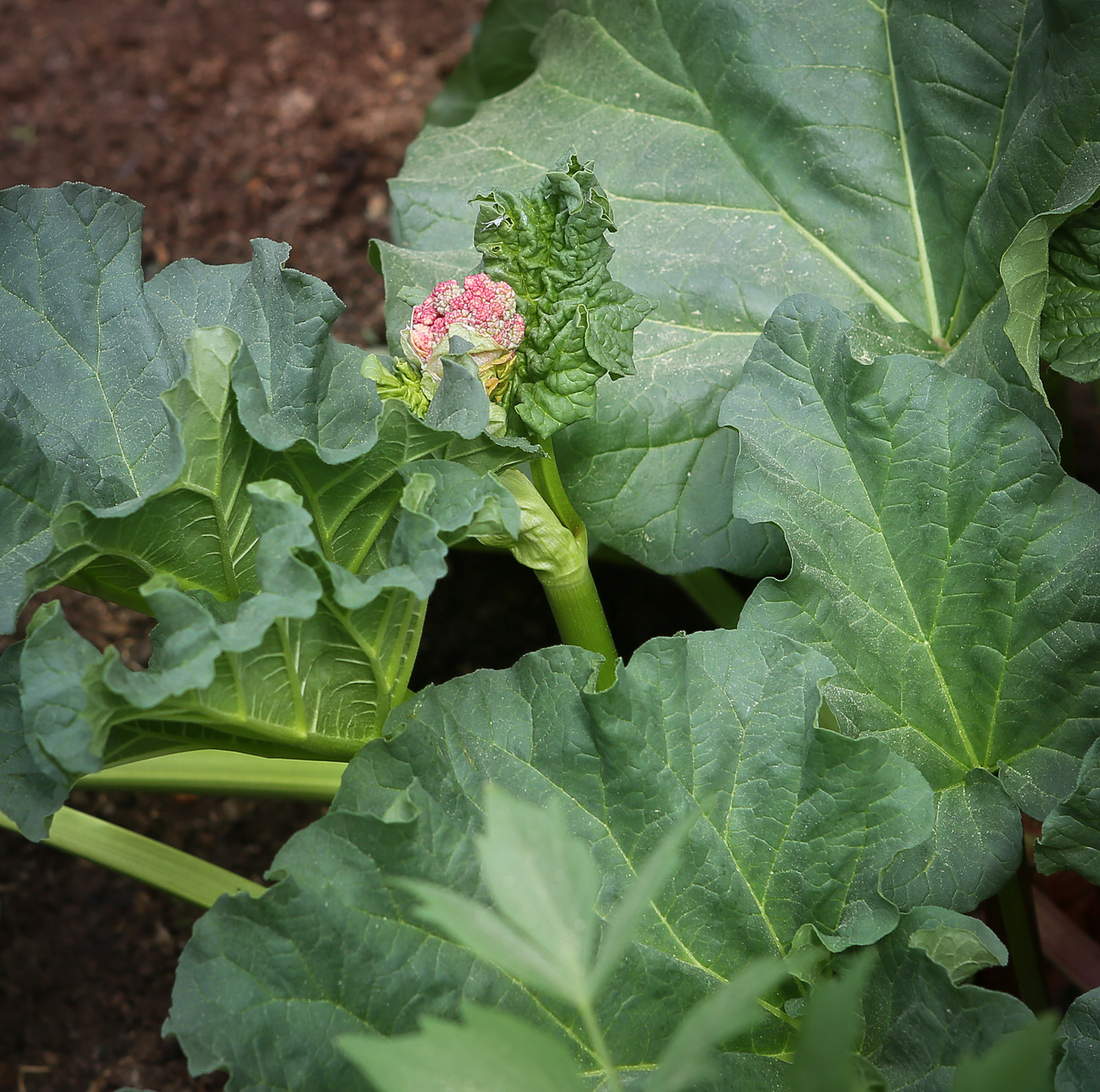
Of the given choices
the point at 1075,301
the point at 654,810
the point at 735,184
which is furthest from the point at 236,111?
the point at 654,810

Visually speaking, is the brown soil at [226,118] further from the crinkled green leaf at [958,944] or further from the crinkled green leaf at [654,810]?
the crinkled green leaf at [958,944]

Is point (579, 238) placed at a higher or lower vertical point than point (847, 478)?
higher

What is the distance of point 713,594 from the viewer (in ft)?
5.02

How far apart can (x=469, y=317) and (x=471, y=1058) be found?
0.69 metres

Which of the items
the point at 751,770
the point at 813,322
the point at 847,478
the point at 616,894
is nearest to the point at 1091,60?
the point at 813,322

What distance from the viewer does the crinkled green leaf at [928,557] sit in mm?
1021

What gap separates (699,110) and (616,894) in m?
0.97

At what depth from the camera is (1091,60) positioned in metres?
1.04

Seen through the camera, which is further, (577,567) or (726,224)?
(726,224)

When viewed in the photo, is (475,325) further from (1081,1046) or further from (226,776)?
(1081,1046)

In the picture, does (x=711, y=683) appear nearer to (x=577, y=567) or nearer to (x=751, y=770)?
(x=751, y=770)

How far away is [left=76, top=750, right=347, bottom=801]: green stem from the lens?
1222mm

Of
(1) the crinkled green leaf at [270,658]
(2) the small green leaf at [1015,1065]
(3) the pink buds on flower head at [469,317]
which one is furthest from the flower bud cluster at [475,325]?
(2) the small green leaf at [1015,1065]

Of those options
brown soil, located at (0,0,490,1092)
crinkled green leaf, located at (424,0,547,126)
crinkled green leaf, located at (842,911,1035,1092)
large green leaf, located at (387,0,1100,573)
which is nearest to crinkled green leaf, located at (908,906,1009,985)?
crinkled green leaf, located at (842,911,1035,1092)
